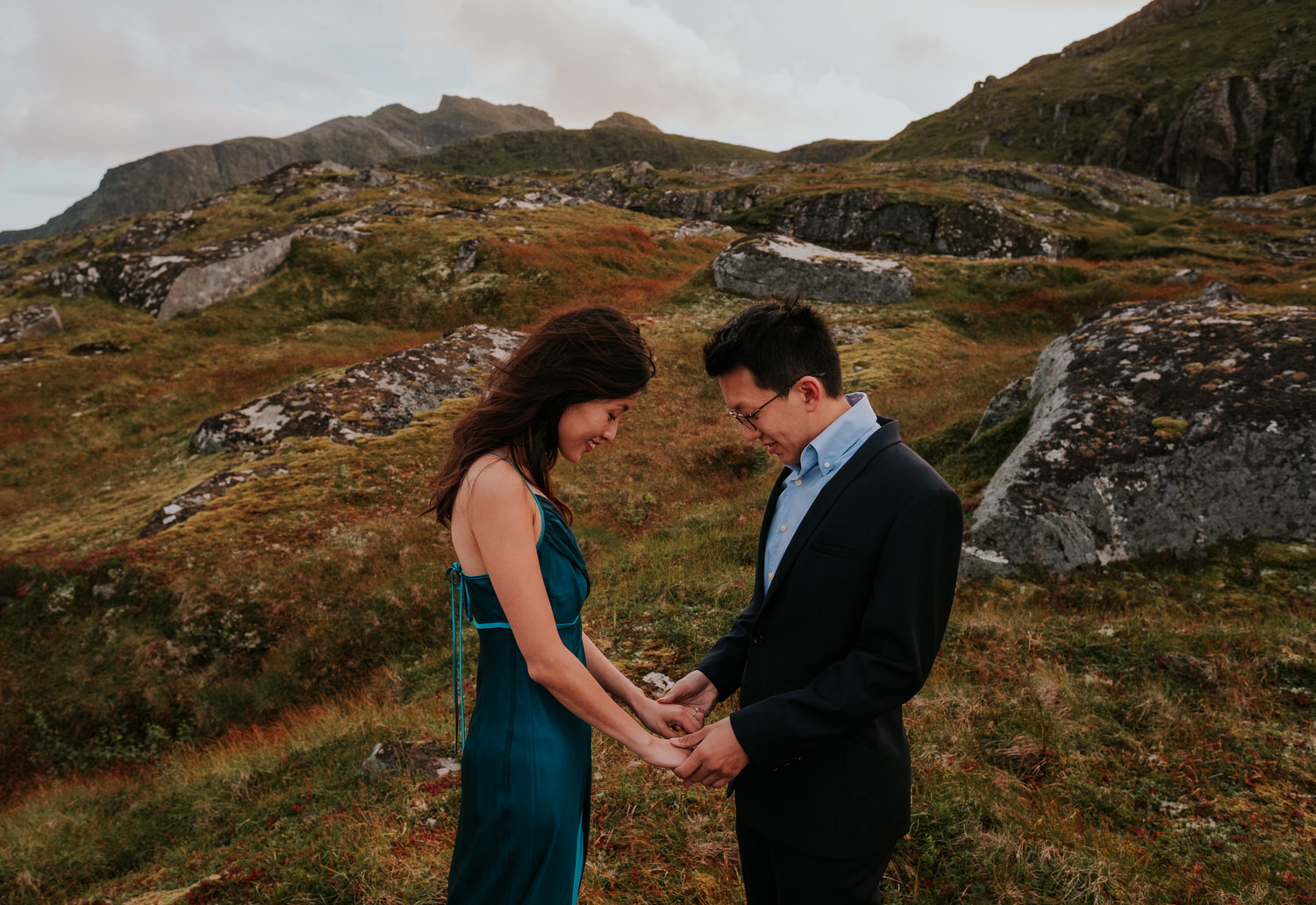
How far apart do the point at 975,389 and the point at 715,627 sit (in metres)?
12.2

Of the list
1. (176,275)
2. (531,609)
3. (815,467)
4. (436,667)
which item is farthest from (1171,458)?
(176,275)

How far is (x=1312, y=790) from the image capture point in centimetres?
403

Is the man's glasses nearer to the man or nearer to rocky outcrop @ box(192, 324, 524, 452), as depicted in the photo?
the man

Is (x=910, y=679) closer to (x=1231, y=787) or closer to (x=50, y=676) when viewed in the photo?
(x=1231, y=787)

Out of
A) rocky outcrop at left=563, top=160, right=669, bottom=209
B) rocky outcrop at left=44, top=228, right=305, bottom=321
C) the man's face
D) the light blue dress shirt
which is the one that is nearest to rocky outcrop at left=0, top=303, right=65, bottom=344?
rocky outcrop at left=44, top=228, right=305, bottom=321

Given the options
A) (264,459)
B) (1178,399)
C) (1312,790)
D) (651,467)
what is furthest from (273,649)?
(1178,399)

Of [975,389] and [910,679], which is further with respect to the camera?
[975,389]

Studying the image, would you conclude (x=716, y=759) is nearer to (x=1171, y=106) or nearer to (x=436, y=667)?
(x=436, y=667)

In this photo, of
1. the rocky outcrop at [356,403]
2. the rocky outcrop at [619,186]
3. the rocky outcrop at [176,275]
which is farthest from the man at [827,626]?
the rocky outcrop at [619,186]

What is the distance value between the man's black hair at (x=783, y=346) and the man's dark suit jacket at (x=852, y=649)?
418 millimetres

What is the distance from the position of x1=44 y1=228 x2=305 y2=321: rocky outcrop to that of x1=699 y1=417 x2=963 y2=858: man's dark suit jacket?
98.8 ft

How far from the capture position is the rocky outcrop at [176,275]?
2483cm

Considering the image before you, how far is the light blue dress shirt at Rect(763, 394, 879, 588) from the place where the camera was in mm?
2676

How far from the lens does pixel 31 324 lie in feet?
76.3
